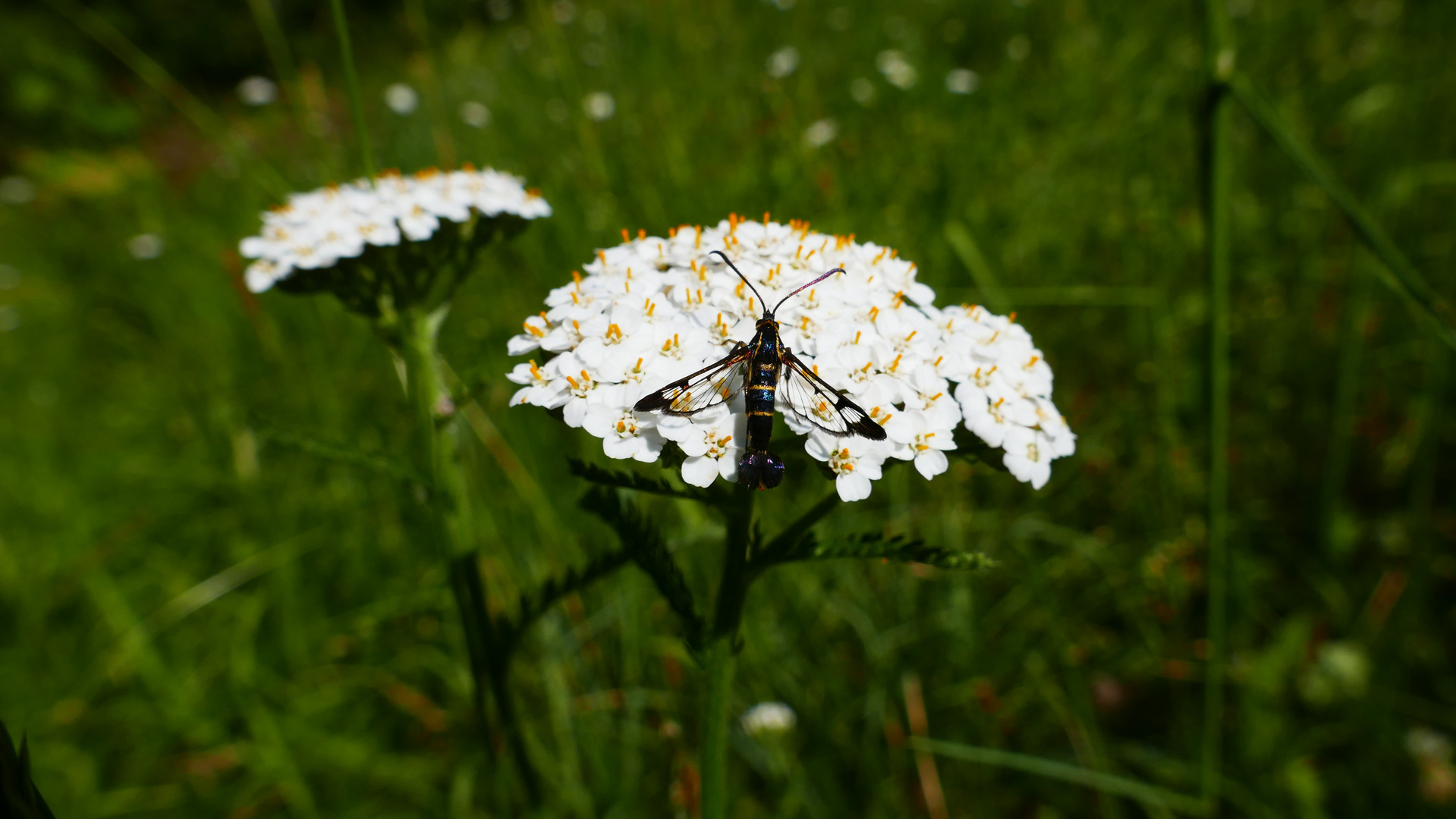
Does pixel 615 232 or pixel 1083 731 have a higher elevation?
pixel 615 232

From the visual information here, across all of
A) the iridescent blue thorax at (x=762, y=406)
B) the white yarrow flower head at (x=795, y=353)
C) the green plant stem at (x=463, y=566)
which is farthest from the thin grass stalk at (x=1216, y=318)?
the green plant stem at (x=463, y=566)

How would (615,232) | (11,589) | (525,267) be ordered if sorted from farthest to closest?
(525,267) < (615,232) < (11,589)

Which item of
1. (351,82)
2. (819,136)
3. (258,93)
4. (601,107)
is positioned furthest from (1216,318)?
(258,93)

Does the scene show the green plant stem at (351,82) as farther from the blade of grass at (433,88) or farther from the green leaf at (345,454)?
the green leaf at (345,454)

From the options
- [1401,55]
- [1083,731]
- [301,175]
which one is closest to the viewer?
[1083,731]

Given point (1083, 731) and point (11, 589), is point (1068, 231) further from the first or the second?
point (11, 589)

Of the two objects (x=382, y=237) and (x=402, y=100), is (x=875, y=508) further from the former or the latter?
(x=402, y=100)

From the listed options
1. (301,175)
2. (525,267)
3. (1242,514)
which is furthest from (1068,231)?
(301,175)
